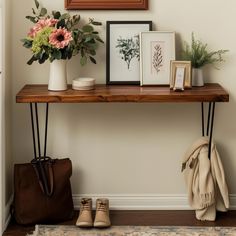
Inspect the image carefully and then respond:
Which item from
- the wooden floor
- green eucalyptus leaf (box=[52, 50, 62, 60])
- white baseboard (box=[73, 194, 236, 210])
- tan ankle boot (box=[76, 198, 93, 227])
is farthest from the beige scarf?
green eucalyptus leaf (box=[52, 50, 62, 60])

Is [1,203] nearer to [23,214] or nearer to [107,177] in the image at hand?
[23,214]

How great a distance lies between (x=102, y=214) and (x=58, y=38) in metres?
1.06

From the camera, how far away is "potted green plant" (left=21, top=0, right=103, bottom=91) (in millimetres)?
2881

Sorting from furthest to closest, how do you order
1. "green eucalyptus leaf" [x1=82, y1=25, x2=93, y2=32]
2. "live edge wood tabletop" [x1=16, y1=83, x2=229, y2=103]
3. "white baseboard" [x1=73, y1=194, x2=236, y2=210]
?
"white baseboard" [x1=73, y1=194, x2=236, y2=210]
"green eucalyptus leaf" [x1=82, y1=25, x2=93, y2=32]
"live edge wood tabletop" [x1=16, y1=83, x2=229, y2=103]

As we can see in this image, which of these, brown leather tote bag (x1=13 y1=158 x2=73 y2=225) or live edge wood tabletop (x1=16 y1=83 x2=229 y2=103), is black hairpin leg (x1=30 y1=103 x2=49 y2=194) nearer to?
brown leather tote bag (x1=13 y1=158 x2=73 y2=225)

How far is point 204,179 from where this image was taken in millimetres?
3043

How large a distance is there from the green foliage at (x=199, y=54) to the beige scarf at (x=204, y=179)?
1.53ft

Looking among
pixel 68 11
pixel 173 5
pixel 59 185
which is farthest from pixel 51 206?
pixel 173 5

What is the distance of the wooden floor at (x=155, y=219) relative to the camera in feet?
9.88

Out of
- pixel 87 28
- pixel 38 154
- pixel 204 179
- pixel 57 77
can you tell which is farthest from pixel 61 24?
pixel 204 179

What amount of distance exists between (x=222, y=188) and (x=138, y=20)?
1.13 meters

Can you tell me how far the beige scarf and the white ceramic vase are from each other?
868 mm

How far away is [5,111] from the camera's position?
3029mm

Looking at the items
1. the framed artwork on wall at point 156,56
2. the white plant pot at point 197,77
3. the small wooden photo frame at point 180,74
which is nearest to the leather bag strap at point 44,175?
the framed artwork on wall at point 156,56
